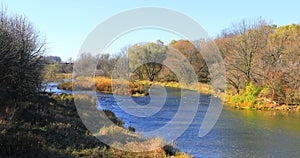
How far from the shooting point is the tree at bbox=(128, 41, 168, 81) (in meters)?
60.3

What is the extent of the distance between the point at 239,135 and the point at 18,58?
1366 centimetres

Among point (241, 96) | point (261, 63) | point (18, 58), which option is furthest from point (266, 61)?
point (18, 58)

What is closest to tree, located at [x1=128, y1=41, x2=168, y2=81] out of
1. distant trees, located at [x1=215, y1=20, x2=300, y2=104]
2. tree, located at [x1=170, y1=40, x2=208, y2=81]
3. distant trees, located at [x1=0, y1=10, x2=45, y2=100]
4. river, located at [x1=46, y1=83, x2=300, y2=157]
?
tree, located at [x1=170, y1=40, x2=208, y2=81]

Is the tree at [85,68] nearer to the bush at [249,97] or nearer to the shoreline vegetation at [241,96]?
the shoreline vegetation at [241,96]

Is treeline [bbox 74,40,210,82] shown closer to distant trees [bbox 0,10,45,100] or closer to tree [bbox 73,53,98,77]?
tree [bbox 73,53,98,77]

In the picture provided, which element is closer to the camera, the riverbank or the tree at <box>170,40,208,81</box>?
the riverbank

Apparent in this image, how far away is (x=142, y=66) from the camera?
6088cm

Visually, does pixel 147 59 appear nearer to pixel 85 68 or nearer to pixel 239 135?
pixel 85 68

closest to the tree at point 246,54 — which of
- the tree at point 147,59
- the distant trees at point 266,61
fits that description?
the distant trees at point 266,61

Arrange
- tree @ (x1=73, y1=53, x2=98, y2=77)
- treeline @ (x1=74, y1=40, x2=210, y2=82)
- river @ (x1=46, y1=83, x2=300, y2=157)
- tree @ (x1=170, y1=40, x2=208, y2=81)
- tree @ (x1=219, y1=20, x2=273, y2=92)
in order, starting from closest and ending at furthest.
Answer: river @ (x1=46, y1=83, x2=300, y2=157) → tree @ (x1=219, y1=20, x2=273, y2=92) → tree @ (x1=170, y1=40, x2=208, y2=81) → tree @ (x1=73, y1=53, x2=98, y2=77) → treeline @ (x1=74, y1=40, x2=210, y2=82)

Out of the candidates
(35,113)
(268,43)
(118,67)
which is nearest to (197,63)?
(118,67)

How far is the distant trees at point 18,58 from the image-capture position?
14459 millimetres

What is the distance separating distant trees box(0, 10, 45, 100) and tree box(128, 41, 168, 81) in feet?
126

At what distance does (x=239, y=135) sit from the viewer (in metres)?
17.0
